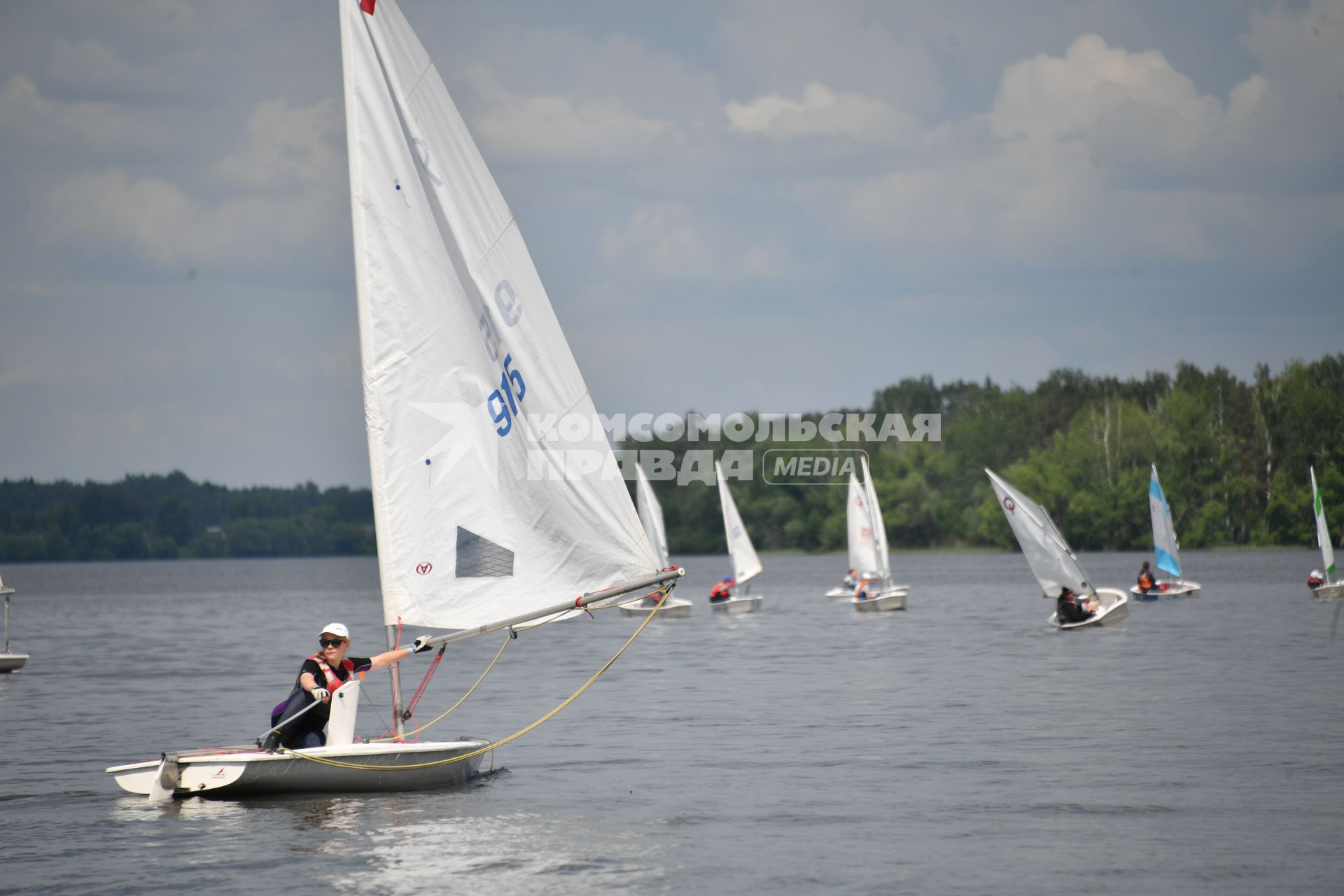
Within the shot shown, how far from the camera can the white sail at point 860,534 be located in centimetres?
6606

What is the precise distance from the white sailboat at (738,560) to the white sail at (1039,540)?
21.4 meters

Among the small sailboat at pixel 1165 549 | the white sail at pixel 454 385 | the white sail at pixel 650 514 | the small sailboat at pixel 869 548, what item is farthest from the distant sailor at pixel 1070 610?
the white sail at pixel 454 385

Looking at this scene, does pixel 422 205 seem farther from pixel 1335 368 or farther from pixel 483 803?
pixel 1335 368

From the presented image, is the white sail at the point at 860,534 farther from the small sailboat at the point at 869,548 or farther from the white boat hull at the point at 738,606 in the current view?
the white boat hull at the point at 738,606

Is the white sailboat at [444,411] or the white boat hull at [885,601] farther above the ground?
the white sailboat at [444,411]

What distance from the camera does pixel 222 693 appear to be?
3666 cm

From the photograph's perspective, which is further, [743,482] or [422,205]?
[743,482]

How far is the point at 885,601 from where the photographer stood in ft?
212

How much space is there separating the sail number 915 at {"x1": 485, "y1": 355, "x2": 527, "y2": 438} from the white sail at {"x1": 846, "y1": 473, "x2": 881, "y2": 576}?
157 feet

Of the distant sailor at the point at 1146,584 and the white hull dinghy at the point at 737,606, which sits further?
the white hull dinghy at the point at 737,606

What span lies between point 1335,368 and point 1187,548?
71.4 ft

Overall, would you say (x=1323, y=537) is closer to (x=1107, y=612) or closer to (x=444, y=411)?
(x=1107, y=612)

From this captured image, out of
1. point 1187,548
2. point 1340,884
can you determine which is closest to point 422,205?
point 1340,884

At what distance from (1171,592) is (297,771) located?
56.4 m
